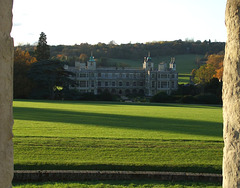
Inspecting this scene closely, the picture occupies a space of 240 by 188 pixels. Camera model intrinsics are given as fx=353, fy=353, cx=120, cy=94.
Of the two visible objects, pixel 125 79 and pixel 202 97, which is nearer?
pixel 202 97

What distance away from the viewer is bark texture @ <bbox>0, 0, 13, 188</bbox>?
2701 mm

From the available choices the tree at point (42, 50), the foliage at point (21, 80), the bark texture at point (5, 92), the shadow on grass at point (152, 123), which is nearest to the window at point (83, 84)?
the tree at point (42, 50)

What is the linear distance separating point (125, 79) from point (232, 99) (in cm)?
7347

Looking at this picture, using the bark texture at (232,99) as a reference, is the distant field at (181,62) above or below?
above

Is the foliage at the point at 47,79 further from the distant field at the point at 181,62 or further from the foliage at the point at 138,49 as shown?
the foliage at the point at 138,49

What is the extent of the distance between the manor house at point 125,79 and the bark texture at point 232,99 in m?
69.1

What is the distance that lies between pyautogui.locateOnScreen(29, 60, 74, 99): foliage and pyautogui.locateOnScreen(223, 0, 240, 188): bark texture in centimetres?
4986

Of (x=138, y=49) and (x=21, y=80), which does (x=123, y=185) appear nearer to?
(x=21, y=80)

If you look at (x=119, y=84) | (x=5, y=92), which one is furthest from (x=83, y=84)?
(x=5, y=92)

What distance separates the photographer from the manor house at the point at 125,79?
239 feet

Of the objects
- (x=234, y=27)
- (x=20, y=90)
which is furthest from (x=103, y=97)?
(x=234, y=27)

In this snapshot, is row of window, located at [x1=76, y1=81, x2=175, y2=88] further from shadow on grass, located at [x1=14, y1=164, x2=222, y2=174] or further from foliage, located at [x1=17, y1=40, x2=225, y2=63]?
shadow on grass, located at [x1=14, y1=164, x2=222, y2=174]

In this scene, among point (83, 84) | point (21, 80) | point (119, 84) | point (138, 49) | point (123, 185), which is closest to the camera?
point (123, 185)

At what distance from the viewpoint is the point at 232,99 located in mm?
3221
